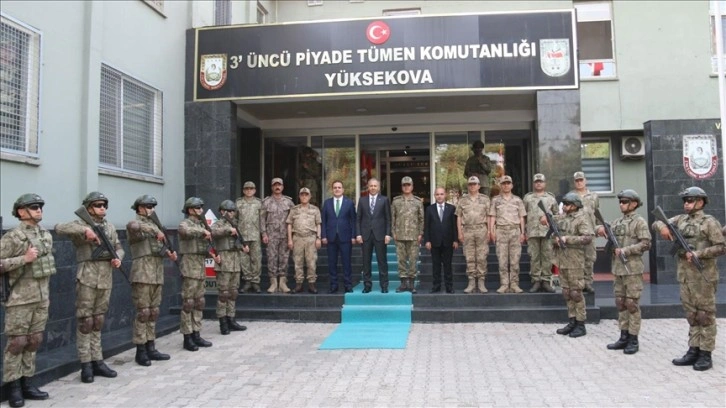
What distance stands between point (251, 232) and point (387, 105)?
4553 millimetres

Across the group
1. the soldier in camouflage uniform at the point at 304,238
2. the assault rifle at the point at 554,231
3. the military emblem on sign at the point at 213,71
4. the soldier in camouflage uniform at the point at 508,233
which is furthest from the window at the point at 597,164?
the military emblem on sign at the point at 213,71

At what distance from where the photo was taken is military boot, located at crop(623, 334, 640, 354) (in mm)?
6218

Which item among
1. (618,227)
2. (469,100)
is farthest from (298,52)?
(618,227)

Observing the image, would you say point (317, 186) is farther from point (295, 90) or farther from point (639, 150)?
point (639, 150)

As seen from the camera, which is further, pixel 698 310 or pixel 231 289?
pixel 231 289

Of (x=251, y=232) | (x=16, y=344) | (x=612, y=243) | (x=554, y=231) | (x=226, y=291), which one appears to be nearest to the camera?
(x=16, y=344)

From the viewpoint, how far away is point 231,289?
7.58 meters

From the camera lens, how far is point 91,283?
550 centimetres

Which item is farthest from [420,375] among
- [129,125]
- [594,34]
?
[594,34]

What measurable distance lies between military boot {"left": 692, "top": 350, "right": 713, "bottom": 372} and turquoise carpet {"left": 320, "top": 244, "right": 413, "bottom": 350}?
315 centimetres

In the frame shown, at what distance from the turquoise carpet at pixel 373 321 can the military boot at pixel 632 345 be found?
8.51ft

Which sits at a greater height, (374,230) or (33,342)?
(374,230)

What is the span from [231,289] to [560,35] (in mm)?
7132

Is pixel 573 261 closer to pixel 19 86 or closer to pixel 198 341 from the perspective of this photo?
pixel 198 341
